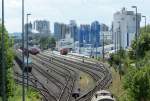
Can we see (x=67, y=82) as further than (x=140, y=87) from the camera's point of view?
Yes

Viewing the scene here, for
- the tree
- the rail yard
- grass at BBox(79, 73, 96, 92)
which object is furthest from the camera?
grass at BBox(79, 73, 96, 92)

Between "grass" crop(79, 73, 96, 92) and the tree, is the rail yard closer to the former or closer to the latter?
"grass" crop(79, 73, 96, 92)

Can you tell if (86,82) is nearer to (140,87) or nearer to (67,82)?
(67,82)

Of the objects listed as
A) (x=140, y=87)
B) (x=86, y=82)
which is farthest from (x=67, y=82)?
(x=140, y=87)

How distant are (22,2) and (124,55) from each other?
67.8 m

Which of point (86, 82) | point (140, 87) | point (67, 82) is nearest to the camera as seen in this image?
point (140, 87)

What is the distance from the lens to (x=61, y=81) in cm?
8719

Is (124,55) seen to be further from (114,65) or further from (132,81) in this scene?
(132,81)

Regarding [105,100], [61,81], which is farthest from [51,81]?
[105,100]

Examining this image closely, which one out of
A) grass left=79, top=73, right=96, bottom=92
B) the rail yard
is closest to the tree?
the rail yard

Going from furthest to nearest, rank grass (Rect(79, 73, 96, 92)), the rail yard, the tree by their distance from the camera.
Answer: grass (Rect(79, 73, 96, 92))
the rail yard
the tree

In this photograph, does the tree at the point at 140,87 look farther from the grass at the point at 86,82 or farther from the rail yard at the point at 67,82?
the grass at the point at 86,82

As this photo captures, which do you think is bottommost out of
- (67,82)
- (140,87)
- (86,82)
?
(86,82)

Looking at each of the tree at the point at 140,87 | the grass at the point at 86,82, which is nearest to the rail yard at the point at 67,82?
the grass at the point at 86,82
